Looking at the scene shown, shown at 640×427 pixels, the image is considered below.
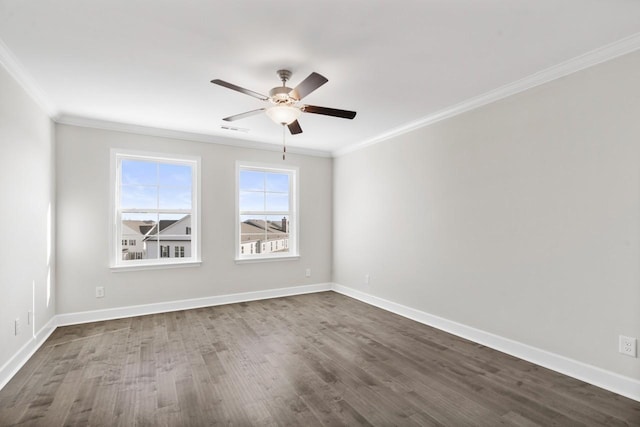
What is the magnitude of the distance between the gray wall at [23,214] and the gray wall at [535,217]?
406 centimetres

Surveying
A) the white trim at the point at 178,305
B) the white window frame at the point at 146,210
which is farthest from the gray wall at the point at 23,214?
the white window frame at the point at 146,210

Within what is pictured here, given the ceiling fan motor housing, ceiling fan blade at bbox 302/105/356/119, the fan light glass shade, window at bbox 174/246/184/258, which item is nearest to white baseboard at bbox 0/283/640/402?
window at bbox 174/246/184/258

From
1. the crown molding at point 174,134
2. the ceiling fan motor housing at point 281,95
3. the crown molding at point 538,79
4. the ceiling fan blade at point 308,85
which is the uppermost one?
the crown molding at point 538,79

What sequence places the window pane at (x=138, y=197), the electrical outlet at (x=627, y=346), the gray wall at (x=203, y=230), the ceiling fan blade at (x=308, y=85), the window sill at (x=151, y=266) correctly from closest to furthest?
1. the ceiling fan blade at (x=308, y=85)
2. the electrical outlet at (x=627, y=346)
3. the gray wall at (x=203, y=230)
4. the window sill at (x=151, y=266)
5. the window pane at (x=138, y=197)

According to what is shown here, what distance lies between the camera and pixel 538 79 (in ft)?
9.41

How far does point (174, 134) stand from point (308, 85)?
2.98m

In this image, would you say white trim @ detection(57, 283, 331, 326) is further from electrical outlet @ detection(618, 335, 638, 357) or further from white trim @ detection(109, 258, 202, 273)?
electrical outlet @ detection(618, 335, 638, 357)

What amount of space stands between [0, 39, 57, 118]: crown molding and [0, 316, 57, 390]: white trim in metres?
2.34

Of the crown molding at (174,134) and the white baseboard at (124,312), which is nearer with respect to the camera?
the white baseboard at (124,312)

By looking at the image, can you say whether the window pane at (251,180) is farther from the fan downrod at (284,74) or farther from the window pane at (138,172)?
the fan downrod at (284,74)

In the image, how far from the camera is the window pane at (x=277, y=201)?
5.52 m

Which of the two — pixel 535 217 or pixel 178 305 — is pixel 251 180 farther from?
pixel 535 217

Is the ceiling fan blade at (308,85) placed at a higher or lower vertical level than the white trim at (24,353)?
higher

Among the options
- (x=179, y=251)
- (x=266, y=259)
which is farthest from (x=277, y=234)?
(x=179, y=251)
